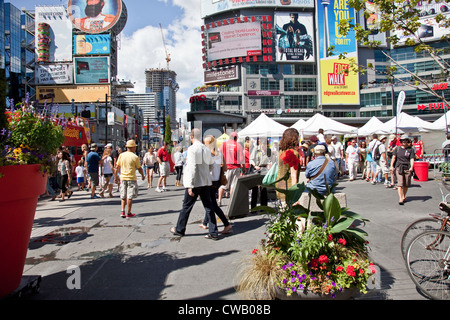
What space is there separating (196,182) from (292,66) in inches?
2800

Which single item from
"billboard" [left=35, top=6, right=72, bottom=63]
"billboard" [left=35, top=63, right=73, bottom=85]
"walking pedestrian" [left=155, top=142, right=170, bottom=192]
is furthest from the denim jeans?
"billboard" [left=35, top=6, right=72, bottom=63]

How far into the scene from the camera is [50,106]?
353 cm

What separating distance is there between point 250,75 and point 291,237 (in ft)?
230

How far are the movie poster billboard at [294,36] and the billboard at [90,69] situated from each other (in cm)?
3674

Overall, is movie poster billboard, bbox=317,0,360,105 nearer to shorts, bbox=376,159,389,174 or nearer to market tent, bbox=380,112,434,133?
market tent, bbox=380,112,434,133

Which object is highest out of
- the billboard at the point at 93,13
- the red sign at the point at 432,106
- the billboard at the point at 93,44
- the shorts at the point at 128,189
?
the billboard at the point at 93,13

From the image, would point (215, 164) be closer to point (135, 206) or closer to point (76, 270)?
point (76, 270)

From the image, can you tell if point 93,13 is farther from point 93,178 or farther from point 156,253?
point 156,253

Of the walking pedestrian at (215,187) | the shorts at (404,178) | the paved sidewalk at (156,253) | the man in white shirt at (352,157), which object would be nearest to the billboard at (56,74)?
the man in white shirt at (352,157)

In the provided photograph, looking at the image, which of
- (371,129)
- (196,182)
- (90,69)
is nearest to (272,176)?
(196,182)

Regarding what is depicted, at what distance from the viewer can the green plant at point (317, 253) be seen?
9.57 ft

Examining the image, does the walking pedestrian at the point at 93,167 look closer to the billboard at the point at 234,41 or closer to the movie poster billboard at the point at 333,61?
the billboard at the point at 234,41

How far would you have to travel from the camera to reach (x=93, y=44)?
6309 centimetres
